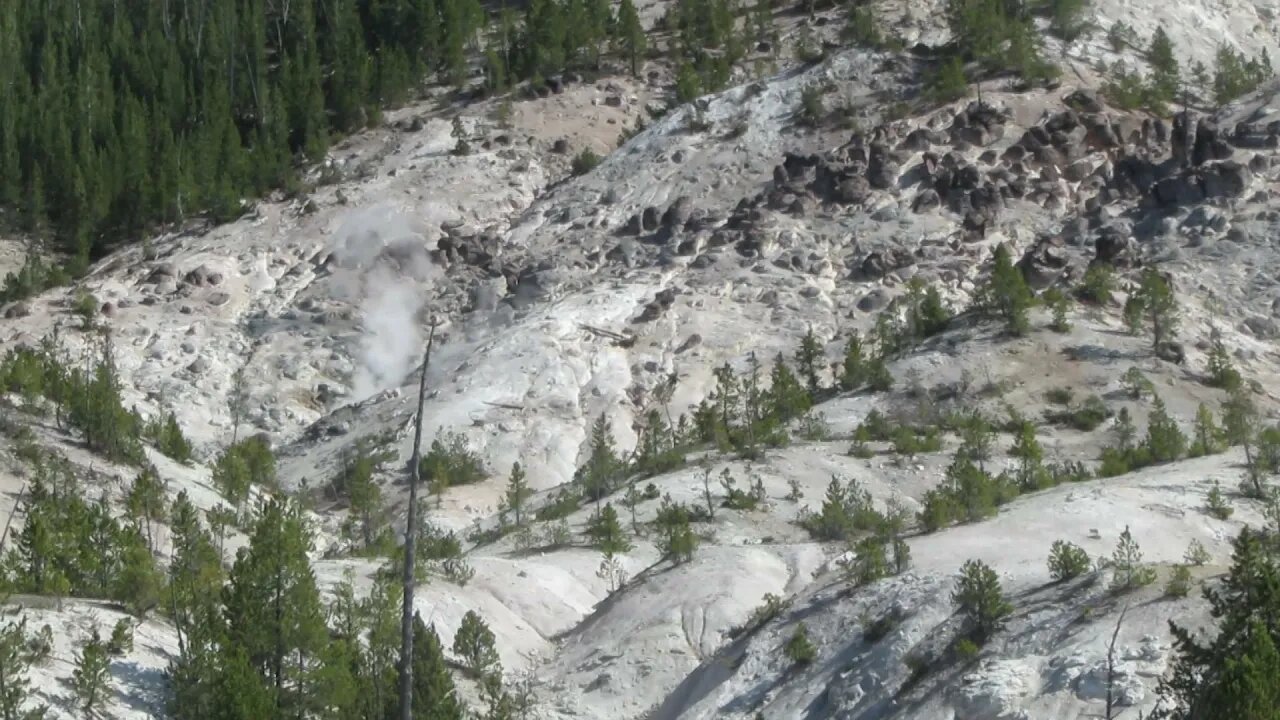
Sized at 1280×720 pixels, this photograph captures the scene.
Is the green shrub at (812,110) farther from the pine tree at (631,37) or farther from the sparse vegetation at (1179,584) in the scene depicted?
the sparse vegetation at (1179,584)

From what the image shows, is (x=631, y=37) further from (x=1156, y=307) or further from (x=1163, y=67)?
(x=1156, y=307)

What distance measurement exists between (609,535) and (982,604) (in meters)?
12.3

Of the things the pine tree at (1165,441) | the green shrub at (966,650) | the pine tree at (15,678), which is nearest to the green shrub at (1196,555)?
the green shrub at (966,650)

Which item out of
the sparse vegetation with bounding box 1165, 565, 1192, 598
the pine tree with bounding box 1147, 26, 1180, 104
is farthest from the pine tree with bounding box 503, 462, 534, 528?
the pine tree with bounding box 1147, 26, 1180, 104

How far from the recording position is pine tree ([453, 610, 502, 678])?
33.1 m

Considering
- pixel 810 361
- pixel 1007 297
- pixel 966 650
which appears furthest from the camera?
pixel 810 361

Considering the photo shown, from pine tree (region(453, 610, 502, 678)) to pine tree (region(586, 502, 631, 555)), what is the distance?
542 cm

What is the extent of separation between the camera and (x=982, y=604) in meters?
28.4

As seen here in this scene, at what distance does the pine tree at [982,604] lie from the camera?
2834 centimetres

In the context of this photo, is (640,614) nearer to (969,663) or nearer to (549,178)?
(969,663)

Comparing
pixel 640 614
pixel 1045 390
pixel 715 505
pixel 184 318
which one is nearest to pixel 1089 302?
pixel 1045 390

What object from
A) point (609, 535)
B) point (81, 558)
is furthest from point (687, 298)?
point (81, 558)

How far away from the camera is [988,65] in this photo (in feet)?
236

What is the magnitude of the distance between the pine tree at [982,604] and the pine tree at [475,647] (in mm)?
8725
